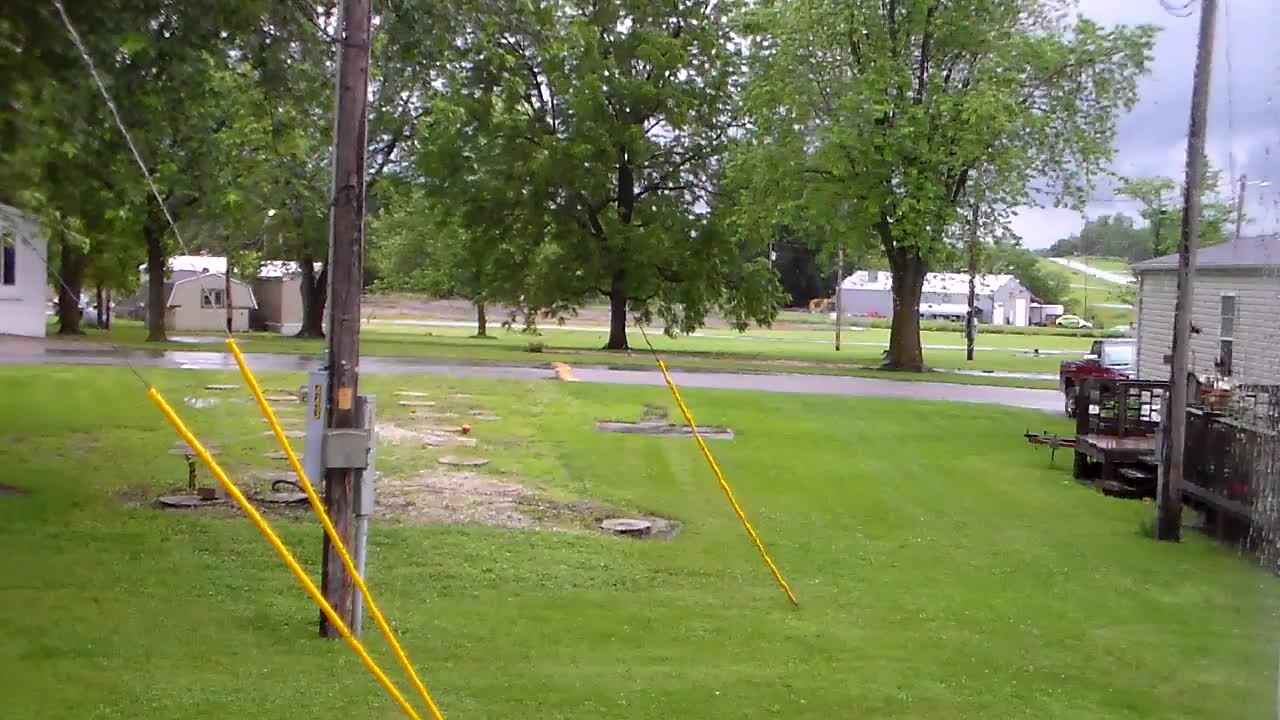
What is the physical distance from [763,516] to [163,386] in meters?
12.7

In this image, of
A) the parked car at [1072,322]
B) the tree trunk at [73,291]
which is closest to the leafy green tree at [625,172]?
the tree trunk at [73,291]

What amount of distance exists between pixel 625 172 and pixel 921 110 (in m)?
12.2

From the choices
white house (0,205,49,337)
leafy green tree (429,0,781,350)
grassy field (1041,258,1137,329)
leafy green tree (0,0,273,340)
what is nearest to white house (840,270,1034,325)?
grassy field (1041,258,1137,329)

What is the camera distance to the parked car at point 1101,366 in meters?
23.8

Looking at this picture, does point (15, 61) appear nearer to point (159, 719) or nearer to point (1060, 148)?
point (159, 719)

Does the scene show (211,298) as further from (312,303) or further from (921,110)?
(921,110)

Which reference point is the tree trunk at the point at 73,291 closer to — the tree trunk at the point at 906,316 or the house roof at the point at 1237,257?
the tree trunk at the point at 906,316

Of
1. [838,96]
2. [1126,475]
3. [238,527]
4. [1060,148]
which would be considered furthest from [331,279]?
[1060,148]

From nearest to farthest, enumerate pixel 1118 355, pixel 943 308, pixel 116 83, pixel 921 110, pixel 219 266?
pixel 116 83 → pixel 1118 355 → pixel 921 110 → pixel 219 266 → pixel 943 308

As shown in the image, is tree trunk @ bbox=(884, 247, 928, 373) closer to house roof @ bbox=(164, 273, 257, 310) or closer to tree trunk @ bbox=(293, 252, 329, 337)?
tree trunk @ bbox=(293, 252, 329, 337)

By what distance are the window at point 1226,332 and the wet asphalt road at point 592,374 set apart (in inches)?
186

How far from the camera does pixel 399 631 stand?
7641 mm

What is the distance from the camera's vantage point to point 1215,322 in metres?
20.5

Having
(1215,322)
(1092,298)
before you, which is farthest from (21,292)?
(1092,298)
